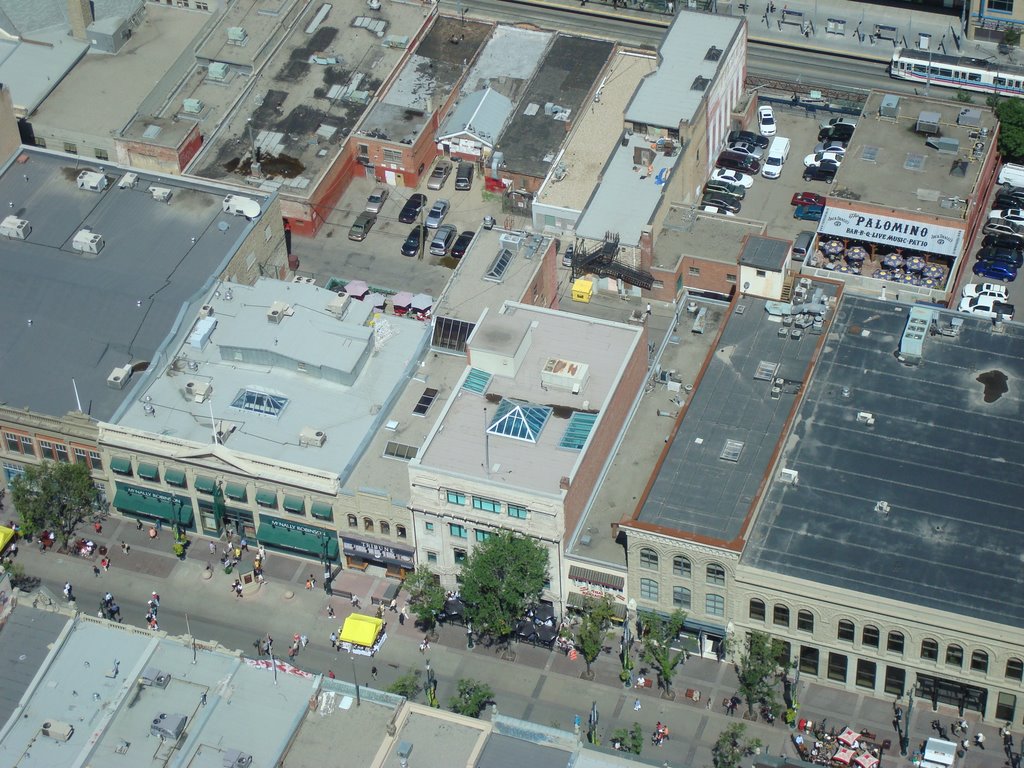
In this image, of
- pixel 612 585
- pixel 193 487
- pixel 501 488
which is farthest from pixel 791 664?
pixel 193 487

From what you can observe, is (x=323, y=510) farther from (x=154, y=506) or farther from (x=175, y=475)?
(x=154, y=506)

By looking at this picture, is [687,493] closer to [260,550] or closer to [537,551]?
[537,551]

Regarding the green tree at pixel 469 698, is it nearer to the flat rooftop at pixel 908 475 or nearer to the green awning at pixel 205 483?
the flat rooftop at pixel 908 475

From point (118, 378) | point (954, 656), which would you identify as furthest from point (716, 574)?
point (118, 378)

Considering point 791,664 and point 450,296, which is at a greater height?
point 450,296

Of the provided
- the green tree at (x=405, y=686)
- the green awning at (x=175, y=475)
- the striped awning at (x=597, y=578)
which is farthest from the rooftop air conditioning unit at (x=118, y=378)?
the striped awning at (x=597, y=578)

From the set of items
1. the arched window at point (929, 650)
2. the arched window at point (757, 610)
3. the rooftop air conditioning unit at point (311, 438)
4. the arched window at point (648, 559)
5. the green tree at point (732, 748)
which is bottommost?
the green tree at point (732, 748)
